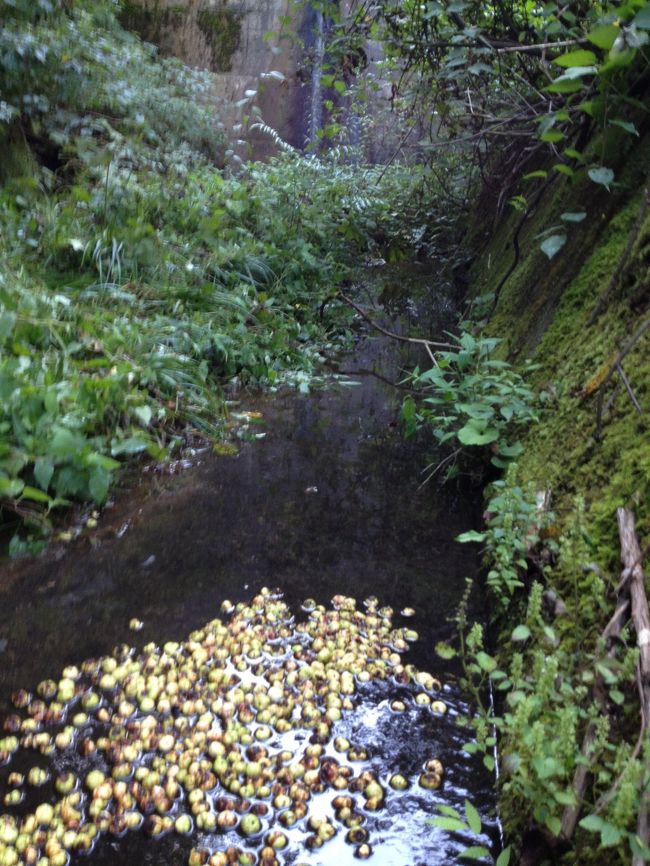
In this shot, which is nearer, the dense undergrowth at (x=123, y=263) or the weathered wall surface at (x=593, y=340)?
the weathered wall surface at (x=593, y=340)

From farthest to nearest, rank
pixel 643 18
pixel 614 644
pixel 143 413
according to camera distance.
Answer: pixel 143 413 → pixel 643 18 → pixel 614 644

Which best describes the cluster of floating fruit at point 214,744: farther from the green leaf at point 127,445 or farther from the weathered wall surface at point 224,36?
the weathered wall surface at point 224,36

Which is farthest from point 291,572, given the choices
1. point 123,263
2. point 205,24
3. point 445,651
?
point 205,24

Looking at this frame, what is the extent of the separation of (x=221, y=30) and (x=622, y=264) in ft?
35.2

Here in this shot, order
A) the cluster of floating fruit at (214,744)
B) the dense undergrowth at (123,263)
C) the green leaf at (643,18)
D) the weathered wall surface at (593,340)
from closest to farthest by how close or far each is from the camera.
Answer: the cluster of floating fruit at (214,744) → the weathered wall surface at (593,340) → the green leaf at (643,18) → the dense undergrowth at (123,263)

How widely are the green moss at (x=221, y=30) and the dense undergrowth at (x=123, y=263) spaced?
372cm

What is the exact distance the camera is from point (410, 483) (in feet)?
9.50

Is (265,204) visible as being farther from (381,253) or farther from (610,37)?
(610,37)

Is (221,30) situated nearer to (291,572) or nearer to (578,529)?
(291,572)

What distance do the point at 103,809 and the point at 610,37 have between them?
2701 mm

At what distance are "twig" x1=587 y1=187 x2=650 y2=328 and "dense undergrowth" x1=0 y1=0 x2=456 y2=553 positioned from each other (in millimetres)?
1859

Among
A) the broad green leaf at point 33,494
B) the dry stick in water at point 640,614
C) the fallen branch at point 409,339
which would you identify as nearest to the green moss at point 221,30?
the fallen branch at point 409,339

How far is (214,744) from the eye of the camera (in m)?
1.50

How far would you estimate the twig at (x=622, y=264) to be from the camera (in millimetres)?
2123
